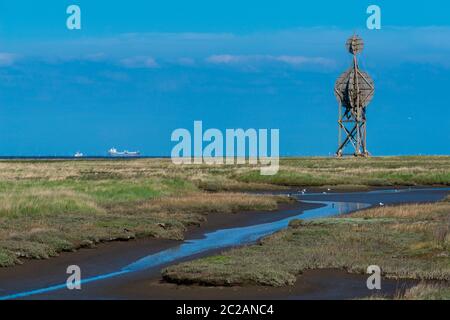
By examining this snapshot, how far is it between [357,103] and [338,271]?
317 feet

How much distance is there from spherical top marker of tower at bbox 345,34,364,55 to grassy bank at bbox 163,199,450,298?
88406 millimetres

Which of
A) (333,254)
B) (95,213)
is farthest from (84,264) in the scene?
(95,213)

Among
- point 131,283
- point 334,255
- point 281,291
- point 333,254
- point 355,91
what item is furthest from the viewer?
point 355,91

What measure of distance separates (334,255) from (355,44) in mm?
101329

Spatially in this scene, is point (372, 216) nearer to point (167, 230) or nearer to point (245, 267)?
point (167, 230)

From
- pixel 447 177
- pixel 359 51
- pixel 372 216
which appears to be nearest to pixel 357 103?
pixel 359 51

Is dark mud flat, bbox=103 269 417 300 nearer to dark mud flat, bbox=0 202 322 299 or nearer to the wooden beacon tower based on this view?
dark mud flat, bbox=0 202 322 299

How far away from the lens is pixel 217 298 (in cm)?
1838

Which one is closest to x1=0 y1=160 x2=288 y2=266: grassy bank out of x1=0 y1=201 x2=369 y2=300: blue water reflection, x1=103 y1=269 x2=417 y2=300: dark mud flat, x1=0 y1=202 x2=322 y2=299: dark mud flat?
x1=0 y1=202 x2=322 y2=299: dark mud flat

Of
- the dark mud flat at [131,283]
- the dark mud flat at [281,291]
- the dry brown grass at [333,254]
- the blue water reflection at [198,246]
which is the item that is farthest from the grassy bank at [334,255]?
the blue water reflection at [198,246]

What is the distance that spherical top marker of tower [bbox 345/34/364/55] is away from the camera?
121m

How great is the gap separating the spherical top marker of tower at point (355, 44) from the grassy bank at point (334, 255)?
290 feet

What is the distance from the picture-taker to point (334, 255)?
24.4m

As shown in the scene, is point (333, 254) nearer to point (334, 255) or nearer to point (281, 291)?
point (334, 255)
